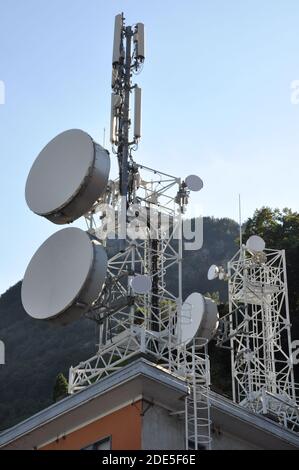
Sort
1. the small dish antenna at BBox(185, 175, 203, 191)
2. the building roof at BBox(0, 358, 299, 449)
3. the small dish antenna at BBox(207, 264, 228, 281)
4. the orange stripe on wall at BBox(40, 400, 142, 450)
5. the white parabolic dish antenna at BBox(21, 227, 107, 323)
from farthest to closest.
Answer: the small dish antenna at BBox(207, 264, 228, 281) → the small dish antenna at BBox(185, 175, 203, 191) → the white parabolic dish antenna at BBox(21, 227, 107, 323) → the building roof at BBox(0, 358, 299, 449) → the orange stripe on wall at BBox(40, 400, 142, 450)

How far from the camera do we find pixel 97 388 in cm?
1861

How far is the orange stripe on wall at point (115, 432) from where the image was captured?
710 inches

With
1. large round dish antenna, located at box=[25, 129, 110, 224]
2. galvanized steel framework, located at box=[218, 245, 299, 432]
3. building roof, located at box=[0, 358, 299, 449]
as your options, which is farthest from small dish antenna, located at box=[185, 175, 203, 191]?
building roof, located at box=[0, 358, 299, 449]

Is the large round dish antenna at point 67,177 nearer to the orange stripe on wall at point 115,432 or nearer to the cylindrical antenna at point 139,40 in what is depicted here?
the cylindrical antenna at point 139,40

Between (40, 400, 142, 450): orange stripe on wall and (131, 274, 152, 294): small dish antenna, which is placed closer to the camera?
(40, 400, 142, 450): orange stripe on wall

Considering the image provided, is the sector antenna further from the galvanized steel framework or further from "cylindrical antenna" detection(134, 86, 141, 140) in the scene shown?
the galvanized steel framework

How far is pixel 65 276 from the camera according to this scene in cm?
2041

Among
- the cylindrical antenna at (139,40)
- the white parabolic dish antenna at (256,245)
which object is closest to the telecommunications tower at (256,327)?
the white parabolic dish antenna at (256,245)

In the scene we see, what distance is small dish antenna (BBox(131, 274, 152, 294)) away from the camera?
21.2m

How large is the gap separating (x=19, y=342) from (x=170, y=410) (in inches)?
2940

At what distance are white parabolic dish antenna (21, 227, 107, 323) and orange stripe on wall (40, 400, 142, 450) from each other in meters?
2.67
